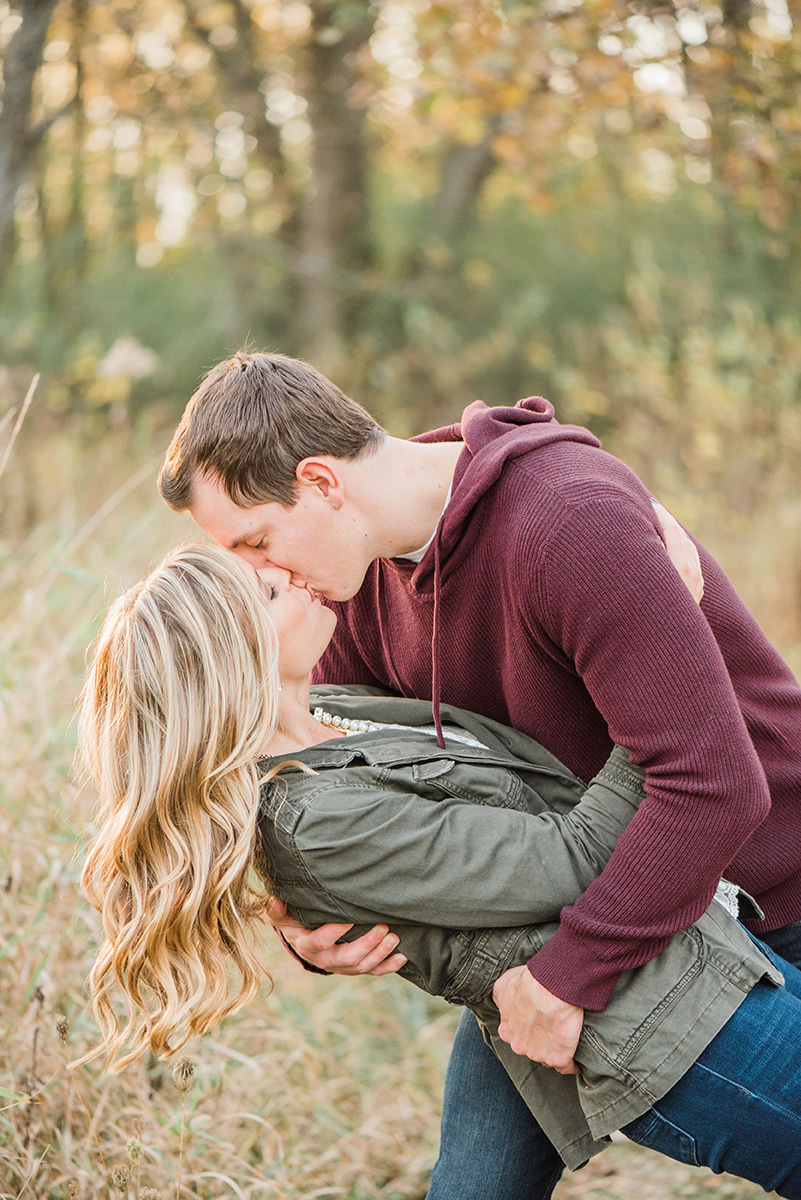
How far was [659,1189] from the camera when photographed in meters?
2.91

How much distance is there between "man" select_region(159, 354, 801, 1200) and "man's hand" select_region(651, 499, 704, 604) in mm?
82

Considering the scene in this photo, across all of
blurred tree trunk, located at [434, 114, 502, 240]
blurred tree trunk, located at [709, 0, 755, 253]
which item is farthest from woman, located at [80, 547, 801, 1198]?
blurred tree trunk, located at [434, 114, 502, 240]

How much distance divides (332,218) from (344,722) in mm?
8174

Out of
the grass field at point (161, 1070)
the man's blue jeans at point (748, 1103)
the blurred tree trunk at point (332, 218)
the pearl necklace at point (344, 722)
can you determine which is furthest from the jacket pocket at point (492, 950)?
the blurred tree trunk at point (332, 218)

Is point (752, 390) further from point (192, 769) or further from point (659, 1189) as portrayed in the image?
point (192, 769)

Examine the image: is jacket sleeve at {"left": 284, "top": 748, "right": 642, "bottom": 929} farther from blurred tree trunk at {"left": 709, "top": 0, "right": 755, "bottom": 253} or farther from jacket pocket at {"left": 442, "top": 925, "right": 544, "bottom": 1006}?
blurred tree trunk at {"left": 709, "top": 0, "right": 755, "bottom": 253}

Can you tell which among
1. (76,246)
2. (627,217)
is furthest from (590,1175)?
(627,217)

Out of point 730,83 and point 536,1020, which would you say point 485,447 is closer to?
point 536,1020

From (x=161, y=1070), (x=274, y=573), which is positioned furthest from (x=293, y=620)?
(x=161, y=1070)

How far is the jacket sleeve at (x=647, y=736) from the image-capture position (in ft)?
5.23

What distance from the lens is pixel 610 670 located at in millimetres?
1628

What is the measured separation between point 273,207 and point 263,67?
1.10 metres

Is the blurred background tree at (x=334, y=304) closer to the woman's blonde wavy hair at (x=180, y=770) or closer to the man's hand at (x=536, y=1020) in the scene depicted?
the woman's blonde wavy hair at (x=180, y=770)

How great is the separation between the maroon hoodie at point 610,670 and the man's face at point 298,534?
12 cm
